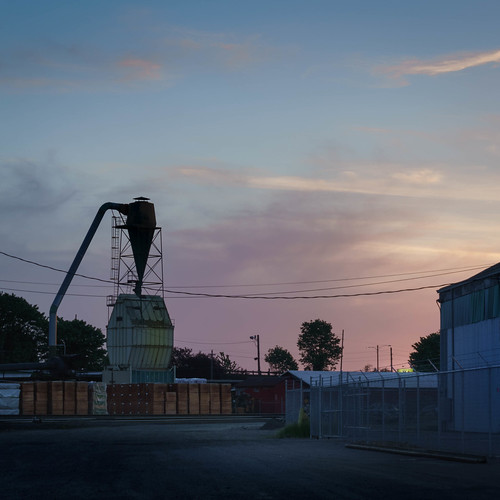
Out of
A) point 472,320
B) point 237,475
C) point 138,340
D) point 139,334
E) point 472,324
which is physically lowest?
point 237,475

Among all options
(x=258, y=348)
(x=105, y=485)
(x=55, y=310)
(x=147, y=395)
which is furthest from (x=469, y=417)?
(x=258, y=348)

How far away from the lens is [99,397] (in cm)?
7262

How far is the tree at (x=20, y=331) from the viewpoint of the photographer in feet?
379

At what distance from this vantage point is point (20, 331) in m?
118

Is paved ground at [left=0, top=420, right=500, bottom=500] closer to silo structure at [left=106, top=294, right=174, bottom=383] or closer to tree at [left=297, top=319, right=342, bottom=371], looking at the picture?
silo structure at [left=106, top=294, right=174, bottom=383]

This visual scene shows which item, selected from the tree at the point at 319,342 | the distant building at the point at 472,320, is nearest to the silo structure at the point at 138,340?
the distant building at the point at 472,320

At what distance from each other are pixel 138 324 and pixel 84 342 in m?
47.8

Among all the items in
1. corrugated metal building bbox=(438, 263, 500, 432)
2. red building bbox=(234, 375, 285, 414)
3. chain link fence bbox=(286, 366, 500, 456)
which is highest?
corrugated metal building bbox=(438, 263, 500, 432)

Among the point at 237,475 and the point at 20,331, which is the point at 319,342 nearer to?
the point at 20,331

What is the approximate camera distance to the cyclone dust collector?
262 ft

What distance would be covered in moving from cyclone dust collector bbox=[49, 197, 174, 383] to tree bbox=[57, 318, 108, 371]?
43427mm

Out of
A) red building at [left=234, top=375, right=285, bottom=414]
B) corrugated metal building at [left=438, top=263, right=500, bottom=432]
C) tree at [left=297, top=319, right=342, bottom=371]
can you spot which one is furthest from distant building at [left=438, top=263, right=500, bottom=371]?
tree at [left=297, top=319, right=342, bottom=371]

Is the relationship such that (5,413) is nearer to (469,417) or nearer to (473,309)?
(473,309)

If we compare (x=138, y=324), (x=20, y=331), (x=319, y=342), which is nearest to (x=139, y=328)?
(x=138, y=324)
